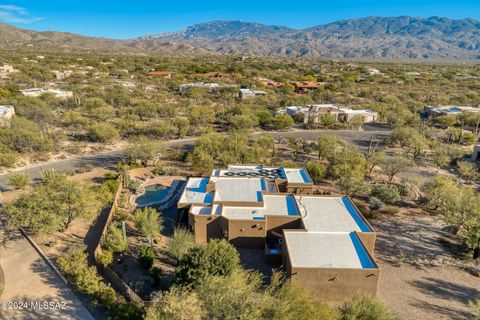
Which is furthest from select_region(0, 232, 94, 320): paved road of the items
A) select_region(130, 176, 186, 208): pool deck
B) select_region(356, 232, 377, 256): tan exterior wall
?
select_region(356, 232, 377, 256): tan exterior wall

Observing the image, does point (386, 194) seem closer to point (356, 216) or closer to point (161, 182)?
point (356, 216)

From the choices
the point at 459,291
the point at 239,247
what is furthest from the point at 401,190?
the point at 239,247

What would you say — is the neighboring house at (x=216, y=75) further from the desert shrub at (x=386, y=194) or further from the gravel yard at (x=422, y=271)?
the gravel yard at (x=422, y=271)

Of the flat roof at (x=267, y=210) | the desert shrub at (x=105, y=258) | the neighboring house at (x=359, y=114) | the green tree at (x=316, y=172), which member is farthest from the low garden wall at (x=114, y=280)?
the neighboring house at (x=359, y=114)

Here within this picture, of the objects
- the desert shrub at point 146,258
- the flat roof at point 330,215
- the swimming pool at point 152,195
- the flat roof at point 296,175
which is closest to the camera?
the desert shrub at point 146,258

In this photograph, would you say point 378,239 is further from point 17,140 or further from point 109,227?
point 17,140
